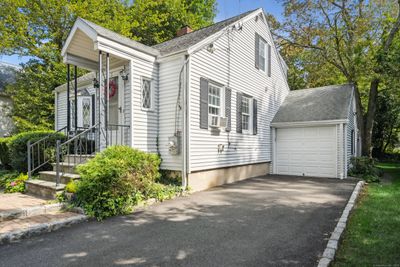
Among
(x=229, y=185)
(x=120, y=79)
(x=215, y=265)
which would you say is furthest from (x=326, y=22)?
(x=215, y=265)

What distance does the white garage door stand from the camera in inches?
466

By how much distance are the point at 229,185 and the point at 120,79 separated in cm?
517

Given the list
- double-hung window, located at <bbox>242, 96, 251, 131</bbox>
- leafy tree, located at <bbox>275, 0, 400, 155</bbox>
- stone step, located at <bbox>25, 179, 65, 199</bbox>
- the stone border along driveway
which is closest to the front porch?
stone step, located at <bbox>25, 179, 65, 199</bbox>

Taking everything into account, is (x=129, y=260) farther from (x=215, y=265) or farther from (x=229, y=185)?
(x=229, y=185)

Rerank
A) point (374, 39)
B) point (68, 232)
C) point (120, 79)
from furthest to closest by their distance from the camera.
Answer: point (374, 39)
point (120, 79)
point (68, 232)

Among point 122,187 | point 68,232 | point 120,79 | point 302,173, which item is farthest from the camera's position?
point 302,173

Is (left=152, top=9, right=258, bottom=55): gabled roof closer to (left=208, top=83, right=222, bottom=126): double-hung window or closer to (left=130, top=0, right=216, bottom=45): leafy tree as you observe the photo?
(left=208, top=83, right=222, bottom=126): double-hung window

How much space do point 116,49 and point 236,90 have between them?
493 cm

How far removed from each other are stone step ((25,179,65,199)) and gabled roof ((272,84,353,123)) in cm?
1023

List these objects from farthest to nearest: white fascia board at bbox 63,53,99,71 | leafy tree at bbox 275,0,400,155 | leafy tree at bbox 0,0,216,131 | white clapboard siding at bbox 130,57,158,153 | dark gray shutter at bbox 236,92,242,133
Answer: leafy tree at bbox 0,0,216,131
leafy tree at bbox 275,0,400,155
dark gray shutter at bbox 236,92,242,133
white fascia board at bbox 63,53,99,71
white clapboard siding at bbox 130,57,158,153

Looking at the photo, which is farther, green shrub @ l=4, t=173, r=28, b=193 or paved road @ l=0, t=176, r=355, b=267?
green shrub @ l=4, t=173, r=28, b=193

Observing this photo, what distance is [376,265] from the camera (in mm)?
3258

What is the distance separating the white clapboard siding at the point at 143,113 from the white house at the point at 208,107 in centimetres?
3

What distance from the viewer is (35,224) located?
15.5ft
